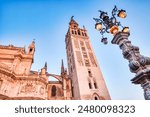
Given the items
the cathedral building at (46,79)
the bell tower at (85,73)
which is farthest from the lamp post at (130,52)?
the bell tower at (85,73)

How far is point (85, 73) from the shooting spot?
93.5 feet

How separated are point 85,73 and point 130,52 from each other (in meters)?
23.0

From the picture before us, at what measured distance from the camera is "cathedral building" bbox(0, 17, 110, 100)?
19.8m

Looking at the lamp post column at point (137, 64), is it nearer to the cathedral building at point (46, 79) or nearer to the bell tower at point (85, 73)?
the cathedral building at point (46, 79)

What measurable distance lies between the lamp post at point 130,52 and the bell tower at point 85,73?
60.6ft

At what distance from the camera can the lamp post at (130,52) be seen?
4895 mm

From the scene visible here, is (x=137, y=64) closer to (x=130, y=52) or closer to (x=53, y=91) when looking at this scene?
(x=130, y=52)

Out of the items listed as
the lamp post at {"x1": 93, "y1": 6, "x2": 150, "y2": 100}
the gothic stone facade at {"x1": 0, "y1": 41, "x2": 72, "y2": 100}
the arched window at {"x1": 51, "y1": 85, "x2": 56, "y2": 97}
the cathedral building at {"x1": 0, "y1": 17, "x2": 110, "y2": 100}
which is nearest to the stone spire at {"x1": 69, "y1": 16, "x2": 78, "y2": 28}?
the cathedral building at {"x1": 0, "y1": 17, "x2": 110, "y2": 100}

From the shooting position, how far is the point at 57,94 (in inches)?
1049

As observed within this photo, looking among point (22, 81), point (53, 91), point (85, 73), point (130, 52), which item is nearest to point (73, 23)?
point (85, 73)

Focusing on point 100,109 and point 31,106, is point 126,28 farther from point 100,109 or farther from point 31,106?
point 31,106

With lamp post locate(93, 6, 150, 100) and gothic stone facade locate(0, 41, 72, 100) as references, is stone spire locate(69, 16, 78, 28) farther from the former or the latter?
lamp post locate(93, 6, 150, 100)

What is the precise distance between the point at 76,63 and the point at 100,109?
84.1 feet

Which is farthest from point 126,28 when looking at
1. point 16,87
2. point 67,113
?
point 16,87
